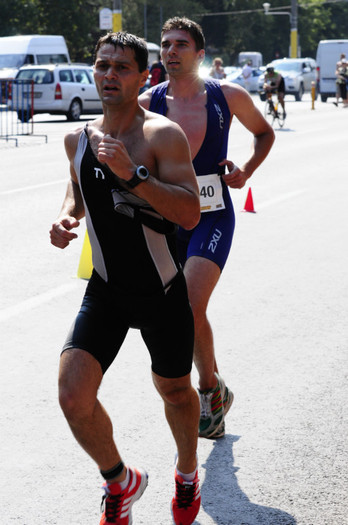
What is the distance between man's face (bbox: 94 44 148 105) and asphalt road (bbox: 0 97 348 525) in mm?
1560

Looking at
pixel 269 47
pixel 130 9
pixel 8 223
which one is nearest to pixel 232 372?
pixel 8 223

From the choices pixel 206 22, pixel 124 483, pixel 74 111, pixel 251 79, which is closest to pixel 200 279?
pixel 124 483

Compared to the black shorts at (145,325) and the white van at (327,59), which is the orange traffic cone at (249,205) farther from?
the white van at (327,59)

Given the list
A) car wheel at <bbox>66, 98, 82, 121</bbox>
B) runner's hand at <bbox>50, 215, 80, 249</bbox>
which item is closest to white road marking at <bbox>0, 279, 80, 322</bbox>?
runner's hand at <bbox>50, 215, 80, 249</bbox>

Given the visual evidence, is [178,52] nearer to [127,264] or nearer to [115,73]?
[115,73]

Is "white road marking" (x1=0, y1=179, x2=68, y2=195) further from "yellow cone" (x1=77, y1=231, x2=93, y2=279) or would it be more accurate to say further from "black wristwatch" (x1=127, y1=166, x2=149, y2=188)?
"black wristwatch" (x1=127, y1=166, x2=149, y2=188)

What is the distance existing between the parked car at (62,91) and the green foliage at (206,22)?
98.0 ft

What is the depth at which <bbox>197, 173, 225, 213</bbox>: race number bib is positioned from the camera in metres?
4.49

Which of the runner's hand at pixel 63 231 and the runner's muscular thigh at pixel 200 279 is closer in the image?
the runner's hand at pixel 63 231

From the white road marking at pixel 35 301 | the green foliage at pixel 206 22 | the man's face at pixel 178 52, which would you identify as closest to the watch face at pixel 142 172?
the man's face at pixel 178 52

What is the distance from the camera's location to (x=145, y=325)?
3.40 meters

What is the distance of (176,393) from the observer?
11.3 feet

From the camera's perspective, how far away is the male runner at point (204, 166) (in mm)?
4348

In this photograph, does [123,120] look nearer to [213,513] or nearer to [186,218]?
[186,218]
